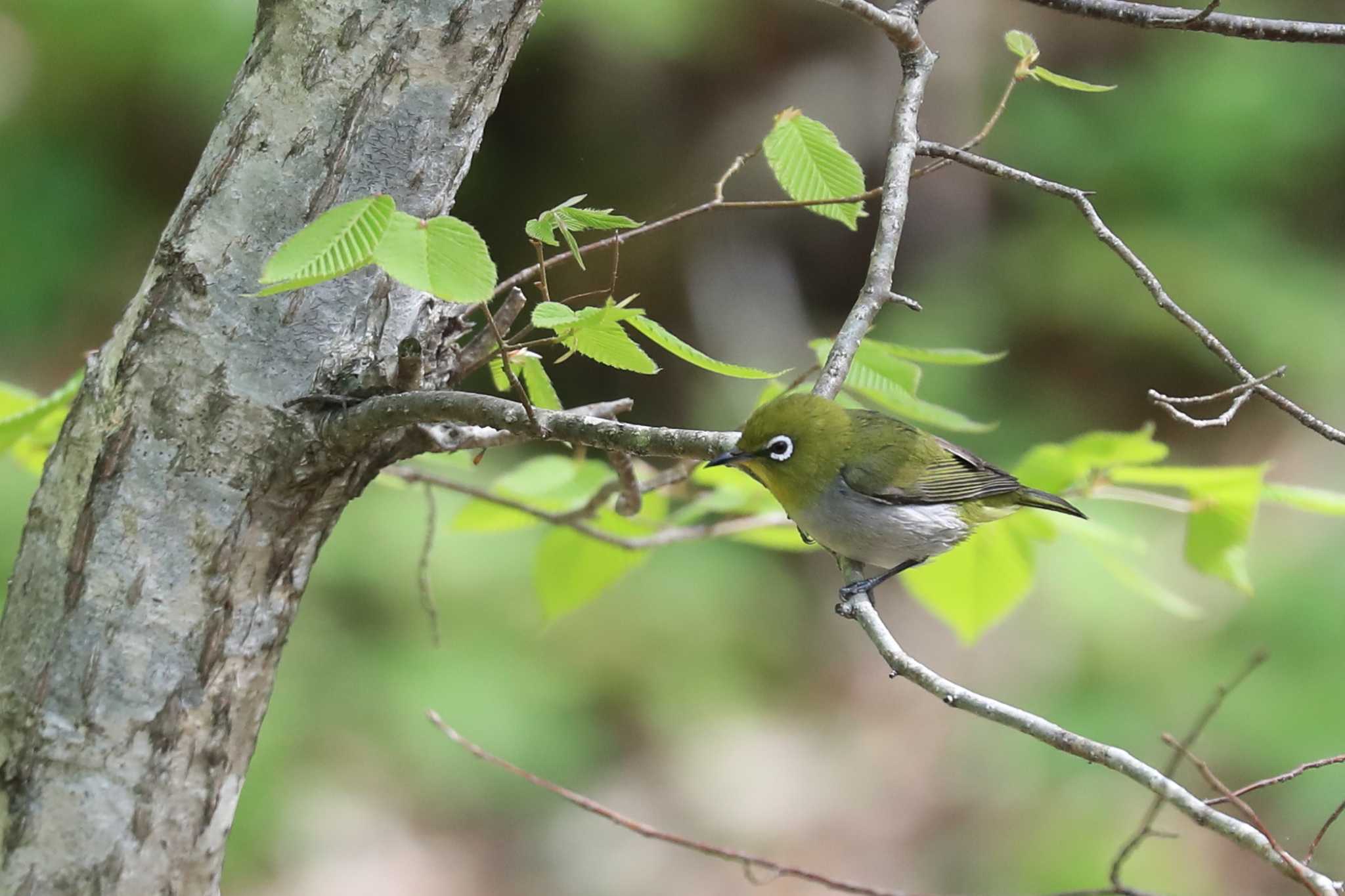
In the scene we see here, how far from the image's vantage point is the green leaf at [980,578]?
2.17 metres

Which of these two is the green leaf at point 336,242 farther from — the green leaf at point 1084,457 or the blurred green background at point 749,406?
the blurred green background at point 749,406

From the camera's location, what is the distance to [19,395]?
1.98 metres

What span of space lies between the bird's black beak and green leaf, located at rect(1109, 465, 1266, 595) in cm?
71

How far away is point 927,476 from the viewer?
2092mm

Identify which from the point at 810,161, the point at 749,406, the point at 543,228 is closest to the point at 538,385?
the point at 543,228

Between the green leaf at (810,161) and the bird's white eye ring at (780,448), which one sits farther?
the bird's white eye ring at (780,448)

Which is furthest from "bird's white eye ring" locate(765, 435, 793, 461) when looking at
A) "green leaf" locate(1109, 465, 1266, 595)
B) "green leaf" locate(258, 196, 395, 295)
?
"green leaf" locate(258, 196, 395, 295)

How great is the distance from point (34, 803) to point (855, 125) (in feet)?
17.9

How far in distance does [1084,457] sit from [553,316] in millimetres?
1119

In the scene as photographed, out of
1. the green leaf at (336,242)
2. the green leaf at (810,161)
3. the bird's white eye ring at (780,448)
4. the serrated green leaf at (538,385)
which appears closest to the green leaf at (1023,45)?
the green leaf at (810,161)

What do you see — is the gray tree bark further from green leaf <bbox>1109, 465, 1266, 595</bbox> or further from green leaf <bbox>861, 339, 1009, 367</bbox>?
green leaf <bbox>1109, 465, 1266, 595</bbox>

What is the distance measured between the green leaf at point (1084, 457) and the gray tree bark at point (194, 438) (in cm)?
114

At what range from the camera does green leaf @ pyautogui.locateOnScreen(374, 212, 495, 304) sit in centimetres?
105

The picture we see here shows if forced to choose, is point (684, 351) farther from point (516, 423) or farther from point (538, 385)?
point (538, 385)
